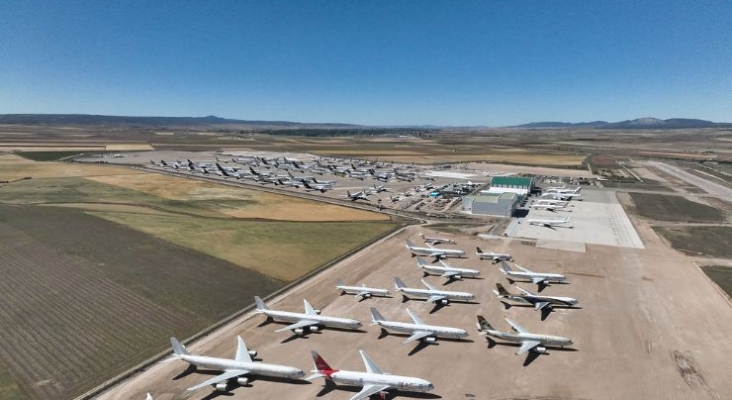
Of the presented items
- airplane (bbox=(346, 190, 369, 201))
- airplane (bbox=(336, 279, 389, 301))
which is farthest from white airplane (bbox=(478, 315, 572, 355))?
airplane (bbox=(346, 190, 369, 201))

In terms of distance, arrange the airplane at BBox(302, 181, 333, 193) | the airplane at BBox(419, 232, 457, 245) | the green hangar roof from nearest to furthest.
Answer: the airplane at BBox(419, 232, 457, 245) → the green hangar roof → the airplane at BBox(302, 181, 333, 193)

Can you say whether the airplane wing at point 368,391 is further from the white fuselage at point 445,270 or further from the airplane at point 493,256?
the airplane at point 493,256

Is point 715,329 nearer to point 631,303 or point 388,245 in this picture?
point 631,303

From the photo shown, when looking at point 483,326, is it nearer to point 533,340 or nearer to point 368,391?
point 533,340

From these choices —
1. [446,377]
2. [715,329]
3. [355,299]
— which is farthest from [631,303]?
[355,299]

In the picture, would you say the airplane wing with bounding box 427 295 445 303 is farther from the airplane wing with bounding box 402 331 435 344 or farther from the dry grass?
the dry grass

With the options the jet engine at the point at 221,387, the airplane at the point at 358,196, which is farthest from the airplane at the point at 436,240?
the jet engine at the point at 221,387
